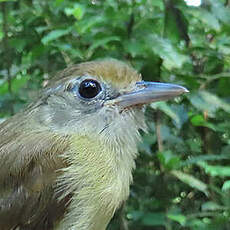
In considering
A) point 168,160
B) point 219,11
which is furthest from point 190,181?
point 219,11

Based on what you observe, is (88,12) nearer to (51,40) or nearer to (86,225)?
(51,40)

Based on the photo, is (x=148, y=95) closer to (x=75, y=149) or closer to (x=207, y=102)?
(x=75, y=149)

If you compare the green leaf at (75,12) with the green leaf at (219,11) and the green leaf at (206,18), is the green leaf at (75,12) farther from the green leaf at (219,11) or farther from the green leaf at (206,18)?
the green leaf at (219,11)

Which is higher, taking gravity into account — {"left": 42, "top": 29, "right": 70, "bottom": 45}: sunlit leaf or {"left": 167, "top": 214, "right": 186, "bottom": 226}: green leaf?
{"left": 42, "top": 29, "right": 70, "bottom": 45}: sunlit leaf

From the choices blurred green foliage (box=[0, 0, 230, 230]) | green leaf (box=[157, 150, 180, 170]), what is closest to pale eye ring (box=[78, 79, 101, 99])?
blurred green foliage (box=[0, 0, 230, 230])

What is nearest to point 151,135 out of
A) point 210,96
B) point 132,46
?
point 210,96

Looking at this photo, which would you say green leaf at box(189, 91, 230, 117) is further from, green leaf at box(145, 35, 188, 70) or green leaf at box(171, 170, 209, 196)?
green leaf at box(171, 170, 209, 196)
